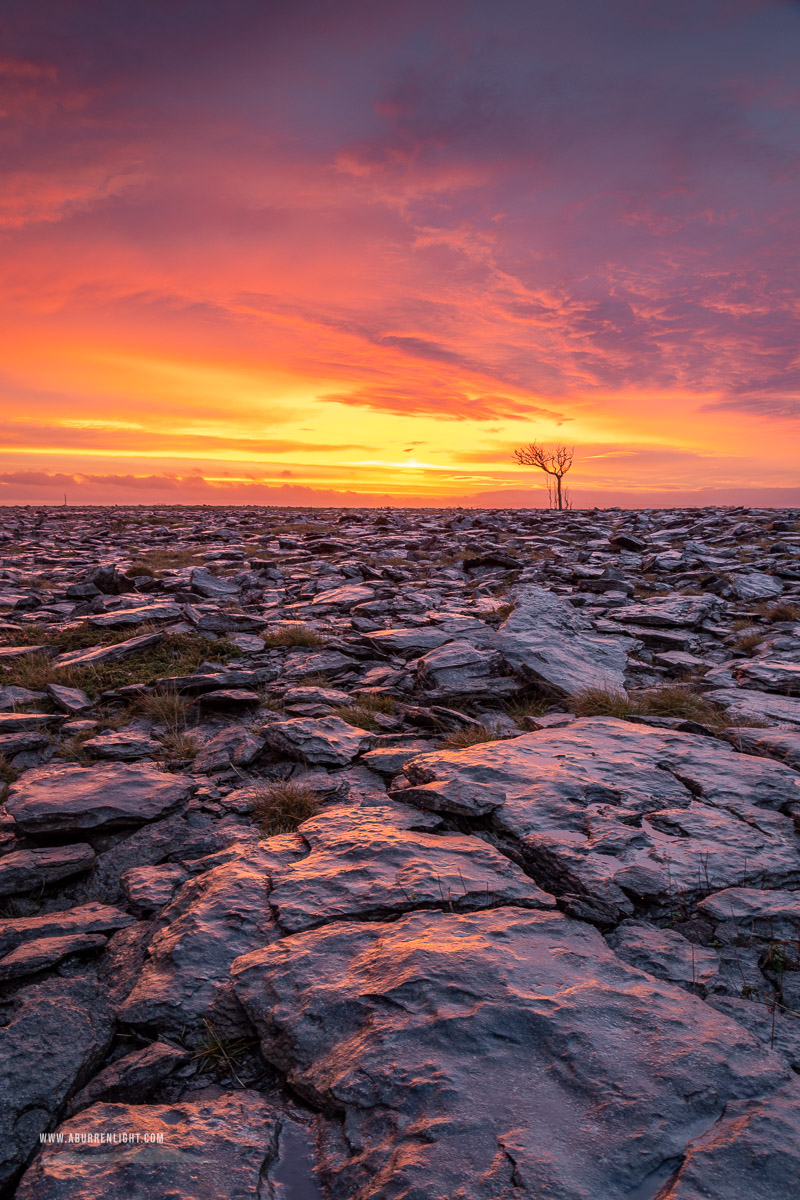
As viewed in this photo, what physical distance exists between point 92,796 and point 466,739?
2.74 metres

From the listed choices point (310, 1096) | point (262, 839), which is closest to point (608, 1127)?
point (310, 1096)

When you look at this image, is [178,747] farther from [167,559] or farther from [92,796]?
[167,559]

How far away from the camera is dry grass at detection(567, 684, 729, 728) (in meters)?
5.56

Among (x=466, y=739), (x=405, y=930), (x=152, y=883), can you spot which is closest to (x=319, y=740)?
(x=466, y=739)

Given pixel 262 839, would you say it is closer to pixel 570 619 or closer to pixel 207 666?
pixel 207 666

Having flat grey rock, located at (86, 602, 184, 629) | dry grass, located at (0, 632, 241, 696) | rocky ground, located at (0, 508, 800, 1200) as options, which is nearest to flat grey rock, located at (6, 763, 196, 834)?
rocky ground, located at (0, 508, 800, 1200)

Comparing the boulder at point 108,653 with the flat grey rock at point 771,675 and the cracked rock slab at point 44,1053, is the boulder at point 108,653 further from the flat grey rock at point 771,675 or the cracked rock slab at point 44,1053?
the flat grey rock at point 771,675

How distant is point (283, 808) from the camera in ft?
13.5

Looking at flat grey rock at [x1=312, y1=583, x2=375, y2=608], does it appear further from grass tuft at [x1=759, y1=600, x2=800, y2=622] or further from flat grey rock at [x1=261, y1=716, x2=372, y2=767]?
grass tuft at [x1=759, y1=600, x2=800, y2=622]

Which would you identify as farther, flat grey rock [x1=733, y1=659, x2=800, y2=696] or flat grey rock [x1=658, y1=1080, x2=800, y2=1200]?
flat grey rock [x1=733, y1=659, x2=800, y2=696]

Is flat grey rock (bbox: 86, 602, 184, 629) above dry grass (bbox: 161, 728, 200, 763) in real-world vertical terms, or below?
above

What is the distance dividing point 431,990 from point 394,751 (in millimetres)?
2443

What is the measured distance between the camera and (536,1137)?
182 cm

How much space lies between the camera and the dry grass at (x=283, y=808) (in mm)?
4004
